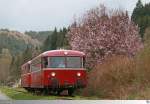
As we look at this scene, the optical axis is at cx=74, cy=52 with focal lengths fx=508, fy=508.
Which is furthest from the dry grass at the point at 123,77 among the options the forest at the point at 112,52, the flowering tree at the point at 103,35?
the flowering tree at the point at 103,35

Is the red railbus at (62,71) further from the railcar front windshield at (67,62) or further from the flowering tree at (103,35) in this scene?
the flowering tree at (103,35)

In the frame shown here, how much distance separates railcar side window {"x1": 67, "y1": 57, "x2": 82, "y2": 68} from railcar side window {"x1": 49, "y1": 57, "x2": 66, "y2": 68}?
1.12 ft

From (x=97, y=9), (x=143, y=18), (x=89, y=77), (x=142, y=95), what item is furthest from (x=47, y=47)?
(x=142, y=95)

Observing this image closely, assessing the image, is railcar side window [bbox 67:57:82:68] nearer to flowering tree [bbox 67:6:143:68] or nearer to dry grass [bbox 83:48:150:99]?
dry grass [bbox 83:48:150:99]

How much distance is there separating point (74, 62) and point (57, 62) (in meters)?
1.11

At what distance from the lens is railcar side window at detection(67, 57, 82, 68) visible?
33.0 meters

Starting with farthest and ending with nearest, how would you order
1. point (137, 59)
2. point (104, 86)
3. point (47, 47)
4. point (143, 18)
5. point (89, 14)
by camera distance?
point (47, 47), point (143, 18), point (89, 14), point (104, 86), point (137, 59)

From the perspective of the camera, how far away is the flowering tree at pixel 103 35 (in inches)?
2032

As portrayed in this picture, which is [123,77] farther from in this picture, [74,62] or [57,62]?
[57,62]

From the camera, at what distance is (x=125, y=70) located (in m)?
29.9

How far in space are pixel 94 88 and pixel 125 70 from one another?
3.92m

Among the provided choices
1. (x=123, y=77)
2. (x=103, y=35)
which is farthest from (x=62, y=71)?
(x=103, y=35)

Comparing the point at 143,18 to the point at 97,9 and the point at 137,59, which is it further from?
the point at 137,59

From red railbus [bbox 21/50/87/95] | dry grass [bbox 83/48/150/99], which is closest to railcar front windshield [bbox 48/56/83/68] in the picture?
red railbus [bbox 21/50/87/95]
